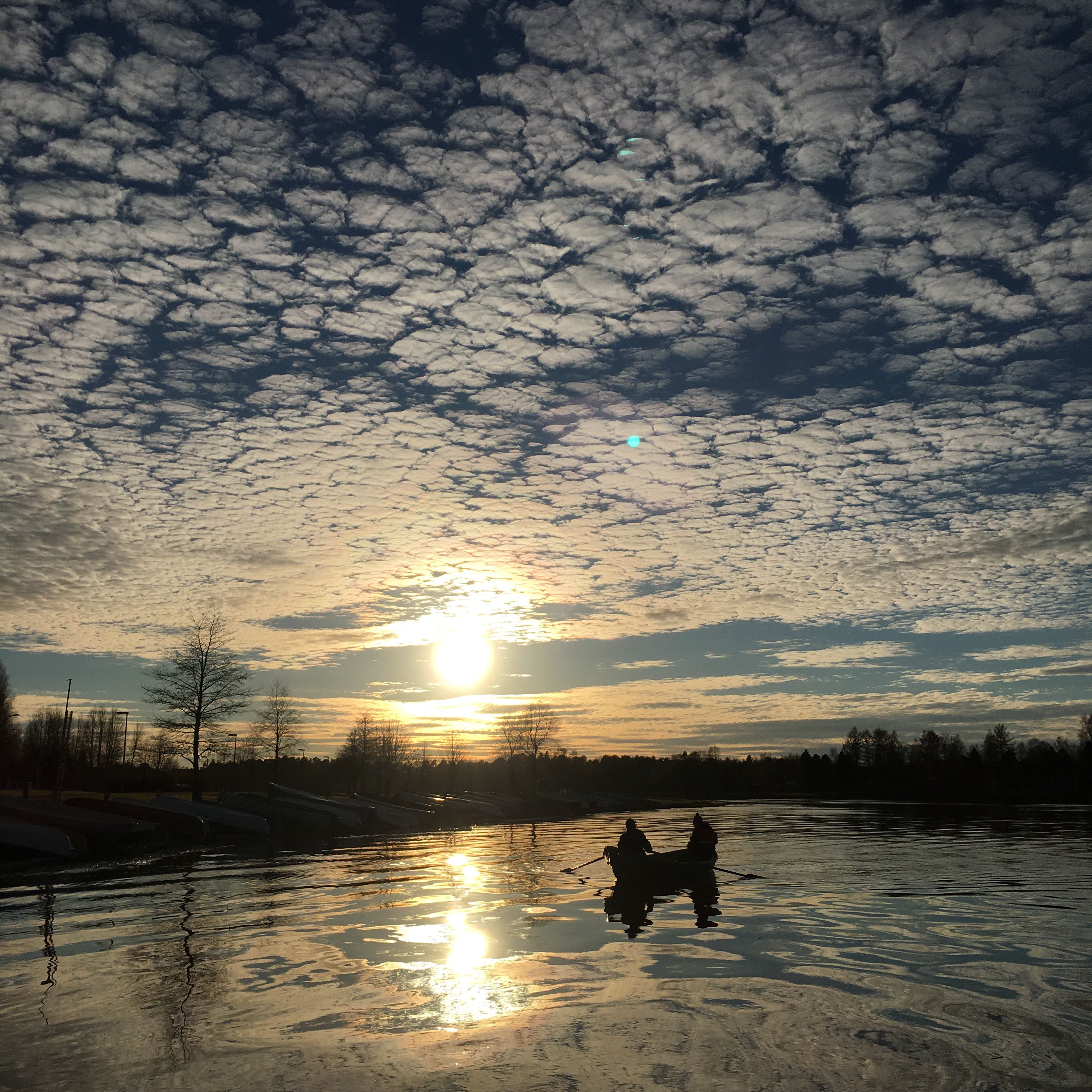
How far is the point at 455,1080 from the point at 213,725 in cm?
5498

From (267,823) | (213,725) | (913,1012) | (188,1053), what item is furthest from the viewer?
(213,725)

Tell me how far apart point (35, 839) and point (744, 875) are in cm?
2899

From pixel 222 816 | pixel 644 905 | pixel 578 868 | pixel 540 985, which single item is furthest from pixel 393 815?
pixel 540 985

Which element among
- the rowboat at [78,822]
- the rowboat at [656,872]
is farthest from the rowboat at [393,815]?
the rowboat at [656,872]

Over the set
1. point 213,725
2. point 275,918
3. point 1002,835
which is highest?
point 213,725

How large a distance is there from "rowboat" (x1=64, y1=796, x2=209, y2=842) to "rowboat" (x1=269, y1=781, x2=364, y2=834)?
10664 mm

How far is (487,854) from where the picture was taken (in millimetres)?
44250

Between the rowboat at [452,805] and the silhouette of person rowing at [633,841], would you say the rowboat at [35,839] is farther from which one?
the rowboat at [452,805]

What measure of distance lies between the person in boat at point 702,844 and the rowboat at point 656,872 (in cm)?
93

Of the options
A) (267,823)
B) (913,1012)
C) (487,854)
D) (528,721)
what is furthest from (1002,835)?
(528,721)

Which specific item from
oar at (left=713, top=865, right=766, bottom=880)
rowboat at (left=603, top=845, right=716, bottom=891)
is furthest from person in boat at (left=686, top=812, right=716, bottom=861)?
rowboat at (left=603, top=845, right=716, bottom=891)

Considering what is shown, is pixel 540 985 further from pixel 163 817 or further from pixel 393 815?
pixel 393 815

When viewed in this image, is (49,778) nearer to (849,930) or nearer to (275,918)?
(275,918)

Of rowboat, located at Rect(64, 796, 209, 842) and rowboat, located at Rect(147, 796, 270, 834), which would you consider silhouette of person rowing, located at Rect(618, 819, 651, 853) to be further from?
rowboat, located at Rect(147, 796, 270, 834)
